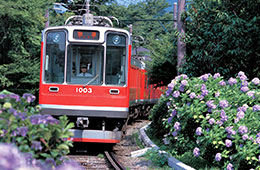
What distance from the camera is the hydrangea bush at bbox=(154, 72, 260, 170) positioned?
21.4 feet

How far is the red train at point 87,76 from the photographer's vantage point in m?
9.95

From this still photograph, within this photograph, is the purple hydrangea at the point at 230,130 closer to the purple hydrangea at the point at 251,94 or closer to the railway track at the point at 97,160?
the purple hydrangea at the point at 251,94

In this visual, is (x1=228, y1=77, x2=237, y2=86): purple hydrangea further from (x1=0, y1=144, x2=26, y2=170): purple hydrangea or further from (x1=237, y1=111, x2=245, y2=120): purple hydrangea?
(x1=0, y1=144, x2=26, y2=170): purple hydrangea

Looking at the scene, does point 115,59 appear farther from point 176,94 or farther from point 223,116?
point 223,116

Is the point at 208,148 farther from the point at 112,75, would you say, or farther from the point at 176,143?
the point at 112,75

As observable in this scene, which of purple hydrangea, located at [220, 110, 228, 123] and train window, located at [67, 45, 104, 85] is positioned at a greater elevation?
train window, located at [67, 45, 104, 85]

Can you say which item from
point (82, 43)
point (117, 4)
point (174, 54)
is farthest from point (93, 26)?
point (117, 4)

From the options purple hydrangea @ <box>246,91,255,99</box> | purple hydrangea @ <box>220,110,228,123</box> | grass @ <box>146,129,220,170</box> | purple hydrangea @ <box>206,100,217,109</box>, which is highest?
purple hydrangea @ <box>246,91,255,99</box>

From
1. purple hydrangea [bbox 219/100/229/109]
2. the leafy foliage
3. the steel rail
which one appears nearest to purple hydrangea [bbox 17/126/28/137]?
purple hydrangea [bbox 219/100/229/109]

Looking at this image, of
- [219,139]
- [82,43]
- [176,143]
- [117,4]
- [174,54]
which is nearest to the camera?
[219,139]

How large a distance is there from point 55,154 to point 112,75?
6.59 meters

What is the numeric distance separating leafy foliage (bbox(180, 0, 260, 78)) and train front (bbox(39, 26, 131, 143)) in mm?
2455

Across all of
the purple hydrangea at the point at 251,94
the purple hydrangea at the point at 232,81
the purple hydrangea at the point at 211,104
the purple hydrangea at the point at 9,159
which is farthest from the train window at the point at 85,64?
the purple hydrangea at the point at 9,159

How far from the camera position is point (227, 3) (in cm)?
1120
